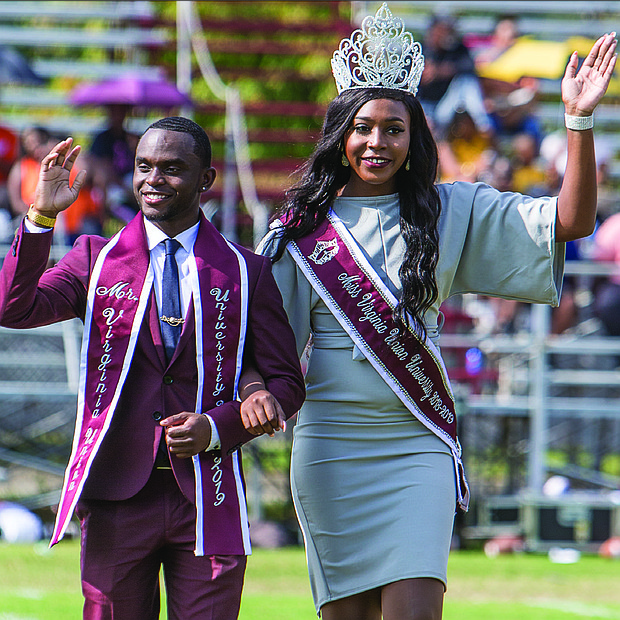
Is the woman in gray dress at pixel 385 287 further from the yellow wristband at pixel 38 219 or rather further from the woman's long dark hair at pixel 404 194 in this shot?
the yellow wristband at pixel 38 219

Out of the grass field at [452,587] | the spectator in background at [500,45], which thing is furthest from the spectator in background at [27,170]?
the spectator in background at [500,45]

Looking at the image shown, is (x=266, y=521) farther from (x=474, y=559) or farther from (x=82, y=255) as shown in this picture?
(x=82, y=255)

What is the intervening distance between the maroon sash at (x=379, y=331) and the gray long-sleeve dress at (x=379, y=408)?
0.04 metres

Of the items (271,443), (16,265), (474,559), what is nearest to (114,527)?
(16,265)

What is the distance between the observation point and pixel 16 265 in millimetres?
3094

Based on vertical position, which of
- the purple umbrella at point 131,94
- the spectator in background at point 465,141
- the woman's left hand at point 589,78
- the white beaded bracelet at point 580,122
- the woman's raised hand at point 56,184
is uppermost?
the purple umbrella at point 131,94

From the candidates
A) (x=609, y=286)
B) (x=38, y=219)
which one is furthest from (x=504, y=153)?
(x=38, y=219)

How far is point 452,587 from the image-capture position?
717 centimetres

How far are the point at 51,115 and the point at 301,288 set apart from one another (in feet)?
44.3

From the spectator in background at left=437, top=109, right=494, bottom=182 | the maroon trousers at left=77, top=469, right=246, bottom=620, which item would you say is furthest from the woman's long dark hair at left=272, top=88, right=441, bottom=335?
the spectator in background at left=437, top=109, right=494, bottom=182

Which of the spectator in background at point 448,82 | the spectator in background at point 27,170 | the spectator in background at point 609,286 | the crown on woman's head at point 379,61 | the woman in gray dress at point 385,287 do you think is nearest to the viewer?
the woman in gray dress at point 385,287

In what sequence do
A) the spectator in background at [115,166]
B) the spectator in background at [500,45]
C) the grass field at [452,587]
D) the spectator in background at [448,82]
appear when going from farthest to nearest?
1. the spectator in background at [500,45]
2. the spectator in background at [448,82]
3. the spectator in background at [115,166]
4. the grass field at [452,587]

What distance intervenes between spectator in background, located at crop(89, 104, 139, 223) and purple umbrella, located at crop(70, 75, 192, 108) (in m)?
0.22

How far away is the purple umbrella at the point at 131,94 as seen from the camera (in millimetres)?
10578
